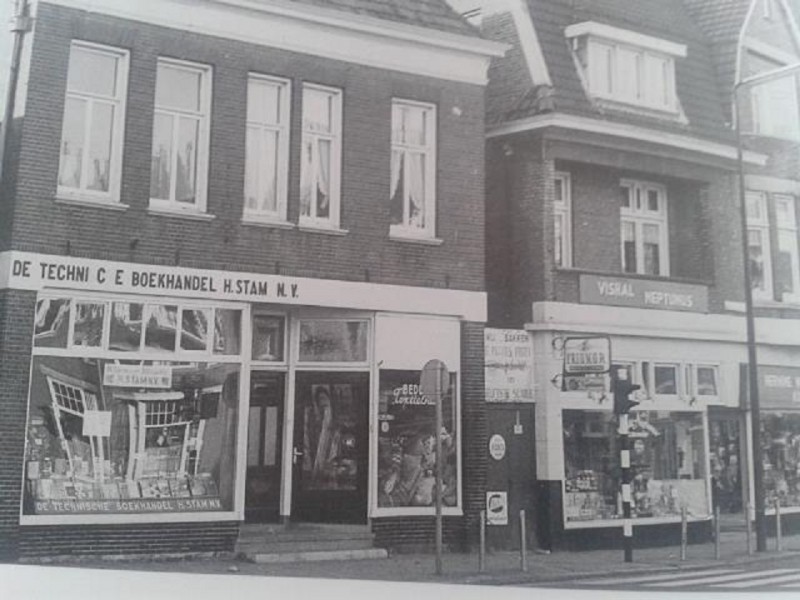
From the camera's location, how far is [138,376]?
209 inches

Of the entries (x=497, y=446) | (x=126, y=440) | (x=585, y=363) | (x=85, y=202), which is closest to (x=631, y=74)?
(x=585, y=363)

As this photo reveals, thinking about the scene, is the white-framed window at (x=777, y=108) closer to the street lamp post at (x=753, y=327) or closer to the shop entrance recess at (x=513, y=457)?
the street lamp post at (x=753, y=327)

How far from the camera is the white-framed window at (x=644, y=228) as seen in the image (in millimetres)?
6547

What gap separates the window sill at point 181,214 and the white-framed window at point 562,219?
98.5 inches

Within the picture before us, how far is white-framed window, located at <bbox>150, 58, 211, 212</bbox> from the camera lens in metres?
5.51

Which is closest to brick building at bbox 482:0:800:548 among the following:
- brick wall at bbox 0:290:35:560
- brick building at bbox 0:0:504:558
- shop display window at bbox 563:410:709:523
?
shop display window at bbox 563:410:709:523

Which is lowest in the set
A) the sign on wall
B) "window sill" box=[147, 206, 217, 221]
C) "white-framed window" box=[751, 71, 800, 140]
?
the sign on wall

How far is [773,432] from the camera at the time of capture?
581cm

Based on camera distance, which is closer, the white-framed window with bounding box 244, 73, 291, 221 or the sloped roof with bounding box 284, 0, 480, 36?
the white-framed window with bounding box 244, 73, 291, 221

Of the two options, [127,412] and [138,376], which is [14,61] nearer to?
[138,376]

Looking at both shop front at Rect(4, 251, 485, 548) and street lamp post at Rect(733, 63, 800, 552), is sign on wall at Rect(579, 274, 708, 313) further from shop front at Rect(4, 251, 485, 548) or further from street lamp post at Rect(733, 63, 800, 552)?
shop front at Rect(4, 251, 485, 548)

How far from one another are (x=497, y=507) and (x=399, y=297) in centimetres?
162

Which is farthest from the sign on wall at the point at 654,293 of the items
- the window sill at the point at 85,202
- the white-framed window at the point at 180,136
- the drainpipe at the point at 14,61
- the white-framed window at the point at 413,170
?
the drainpipe at the point at 14,61

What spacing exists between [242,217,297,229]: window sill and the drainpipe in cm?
143
